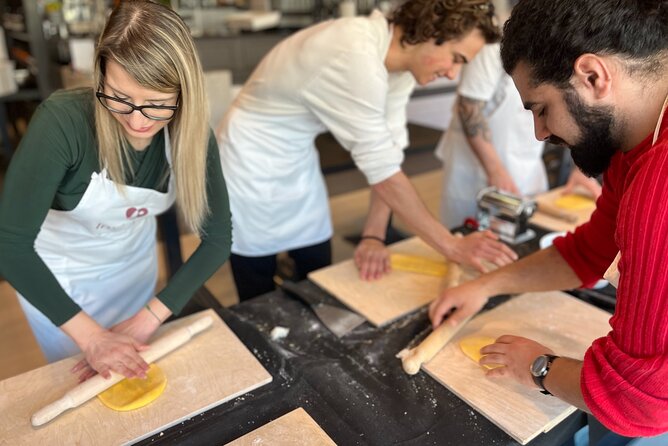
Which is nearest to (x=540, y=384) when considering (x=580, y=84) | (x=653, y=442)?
(x=653, y=442)

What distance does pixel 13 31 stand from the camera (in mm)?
4879

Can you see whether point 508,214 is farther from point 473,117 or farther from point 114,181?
point 114,181

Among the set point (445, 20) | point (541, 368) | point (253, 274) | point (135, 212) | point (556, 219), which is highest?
point (445, 20)

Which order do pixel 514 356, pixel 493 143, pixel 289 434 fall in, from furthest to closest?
pixel 493 143 < pixel 514 356 < pixel 289 434

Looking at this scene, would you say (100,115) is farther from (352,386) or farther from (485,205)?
(485,205)

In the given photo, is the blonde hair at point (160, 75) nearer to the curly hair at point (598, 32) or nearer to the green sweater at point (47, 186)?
the green sweater at point (47, 186)

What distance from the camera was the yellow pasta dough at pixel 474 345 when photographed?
3.36 feet

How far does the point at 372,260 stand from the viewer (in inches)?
55.0

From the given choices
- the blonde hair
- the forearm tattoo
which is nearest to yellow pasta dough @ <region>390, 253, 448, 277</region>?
the blonde hair

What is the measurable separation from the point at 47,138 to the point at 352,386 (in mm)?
702

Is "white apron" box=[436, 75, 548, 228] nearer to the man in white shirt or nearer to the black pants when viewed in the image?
the man in white shirt

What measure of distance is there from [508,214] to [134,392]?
1123mm

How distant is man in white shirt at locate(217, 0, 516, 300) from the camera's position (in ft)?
4.26

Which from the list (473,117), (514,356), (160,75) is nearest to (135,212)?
(160,75)
